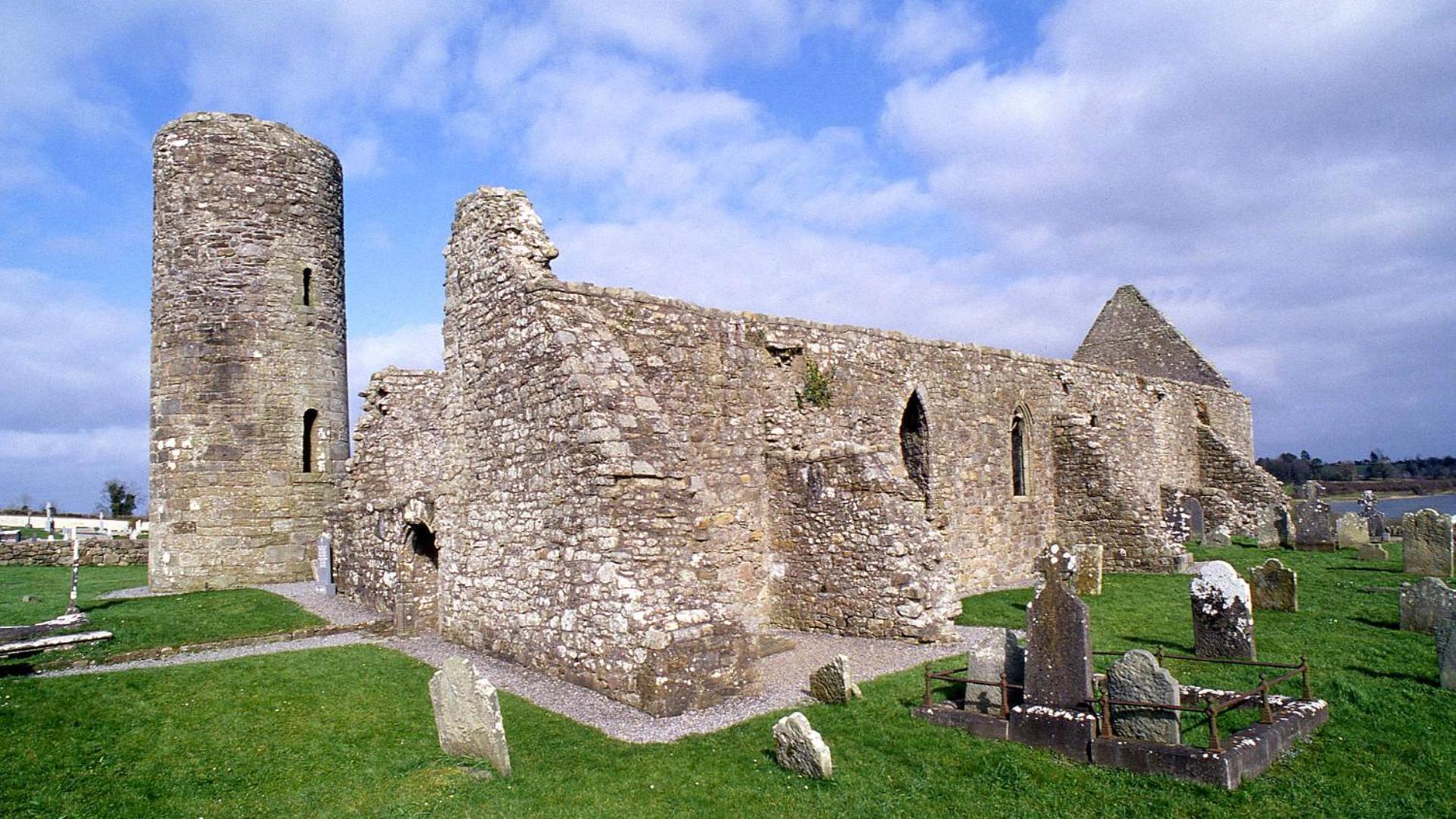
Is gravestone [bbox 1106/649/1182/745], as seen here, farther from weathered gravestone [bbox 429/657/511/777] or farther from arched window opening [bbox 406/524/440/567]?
arched window opening [bbox 406/524/440/567]

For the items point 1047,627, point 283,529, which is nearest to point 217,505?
point 283,529

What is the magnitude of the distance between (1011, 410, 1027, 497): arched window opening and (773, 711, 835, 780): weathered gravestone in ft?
41.9

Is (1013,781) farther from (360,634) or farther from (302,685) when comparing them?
(360,634)

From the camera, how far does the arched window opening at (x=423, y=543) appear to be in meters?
13.1

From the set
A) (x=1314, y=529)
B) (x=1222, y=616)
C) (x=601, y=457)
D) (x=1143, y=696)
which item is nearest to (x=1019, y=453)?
(x=1314, y=529)

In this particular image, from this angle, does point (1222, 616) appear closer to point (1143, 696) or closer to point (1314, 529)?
point (1143, 696)

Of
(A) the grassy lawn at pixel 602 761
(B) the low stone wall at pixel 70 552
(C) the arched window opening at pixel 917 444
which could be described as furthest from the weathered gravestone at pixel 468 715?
(B) the low stone wall at pixel 70 552

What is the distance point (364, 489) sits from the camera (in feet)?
54.8

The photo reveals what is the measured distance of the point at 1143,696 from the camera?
6.53 m

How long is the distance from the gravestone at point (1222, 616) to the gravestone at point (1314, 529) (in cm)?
1329

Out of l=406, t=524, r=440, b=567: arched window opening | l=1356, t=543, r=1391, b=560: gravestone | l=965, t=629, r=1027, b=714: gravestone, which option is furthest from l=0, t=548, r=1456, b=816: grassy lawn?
l=1356, t=543, r=1391, b=560: gravestone

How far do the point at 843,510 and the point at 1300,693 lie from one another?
5728 mm

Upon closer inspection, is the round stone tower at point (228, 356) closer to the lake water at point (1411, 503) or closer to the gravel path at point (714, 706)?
the gravel path at point (714, 706)

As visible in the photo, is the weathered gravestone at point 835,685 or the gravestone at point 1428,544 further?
the gravestone at point 1428,544
